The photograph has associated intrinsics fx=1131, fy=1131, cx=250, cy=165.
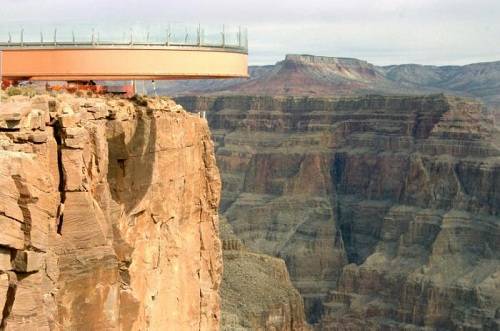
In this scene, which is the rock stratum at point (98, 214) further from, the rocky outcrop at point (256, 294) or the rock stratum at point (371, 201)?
the rock stratum at point (371, 201)

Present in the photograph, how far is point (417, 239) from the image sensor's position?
370ft

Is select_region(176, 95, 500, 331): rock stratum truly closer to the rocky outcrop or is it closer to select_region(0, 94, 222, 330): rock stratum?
the rocky outcrop

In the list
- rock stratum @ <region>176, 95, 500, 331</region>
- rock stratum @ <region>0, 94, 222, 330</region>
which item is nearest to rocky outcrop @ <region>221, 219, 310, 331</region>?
rock stratum @ <region>176, 95, 500, 331</region>

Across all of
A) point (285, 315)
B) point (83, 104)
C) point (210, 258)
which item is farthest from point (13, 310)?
point (285, 315)

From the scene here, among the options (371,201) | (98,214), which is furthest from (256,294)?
(98,214)

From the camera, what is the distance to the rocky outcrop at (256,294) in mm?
68125

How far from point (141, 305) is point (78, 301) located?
2767 mm

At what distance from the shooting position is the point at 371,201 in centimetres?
12781

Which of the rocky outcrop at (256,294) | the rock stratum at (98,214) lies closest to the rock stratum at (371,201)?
the rocky outcrop at (256,294)

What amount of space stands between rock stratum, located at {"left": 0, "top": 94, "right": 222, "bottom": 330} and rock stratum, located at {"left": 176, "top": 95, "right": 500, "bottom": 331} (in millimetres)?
81475

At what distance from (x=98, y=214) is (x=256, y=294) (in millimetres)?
60256

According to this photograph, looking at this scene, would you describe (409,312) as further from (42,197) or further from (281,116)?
(42,197)

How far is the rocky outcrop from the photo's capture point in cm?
6812

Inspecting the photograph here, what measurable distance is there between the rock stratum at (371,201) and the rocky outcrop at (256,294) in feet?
80.6
